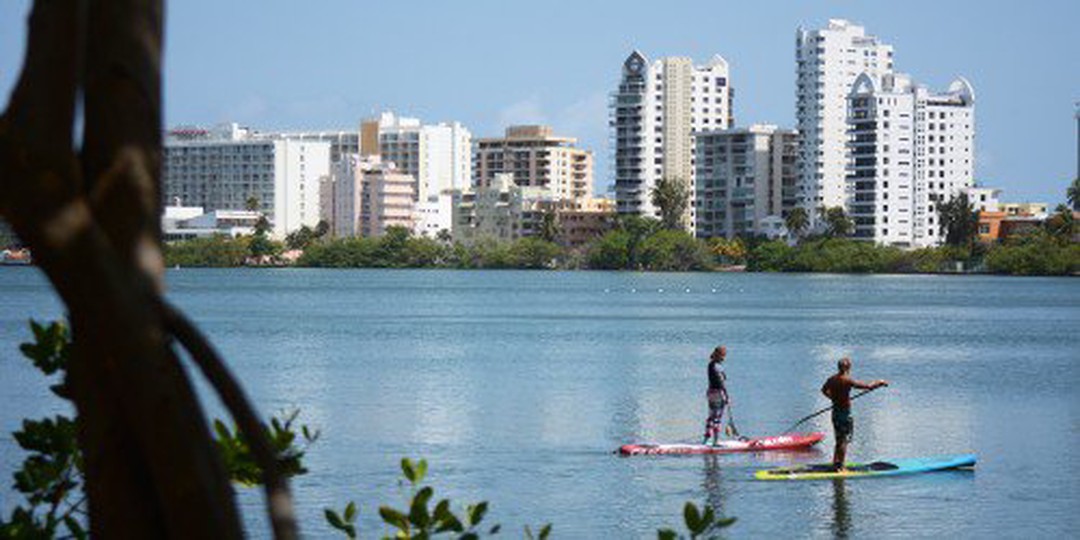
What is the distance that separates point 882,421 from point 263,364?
2241 cm

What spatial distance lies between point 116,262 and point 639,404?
37.4m

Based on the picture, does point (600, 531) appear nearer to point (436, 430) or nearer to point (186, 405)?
point (436, 430)

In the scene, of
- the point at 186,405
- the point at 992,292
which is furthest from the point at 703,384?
→ the point at 992,292

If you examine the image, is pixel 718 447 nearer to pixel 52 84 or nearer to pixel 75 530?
pixel 75 530

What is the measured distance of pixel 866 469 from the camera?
26328 mm

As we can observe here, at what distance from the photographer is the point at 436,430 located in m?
34.6

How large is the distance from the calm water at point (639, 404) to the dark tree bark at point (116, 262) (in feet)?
55.5

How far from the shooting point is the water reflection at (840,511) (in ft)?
72.6

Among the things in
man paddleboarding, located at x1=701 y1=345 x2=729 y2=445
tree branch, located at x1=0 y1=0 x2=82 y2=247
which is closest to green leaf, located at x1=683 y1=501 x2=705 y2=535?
tree branch, located at x1=0 y1=0 x2=82 y2=247

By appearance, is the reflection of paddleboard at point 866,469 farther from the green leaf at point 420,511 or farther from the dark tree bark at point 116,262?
the dark tree bark at point 116,262

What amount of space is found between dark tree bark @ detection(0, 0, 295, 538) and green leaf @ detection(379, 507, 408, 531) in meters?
1.76

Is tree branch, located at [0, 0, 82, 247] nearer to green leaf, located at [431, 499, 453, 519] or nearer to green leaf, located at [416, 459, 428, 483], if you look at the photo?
green leaf, located at [431, 499, 453, 519]

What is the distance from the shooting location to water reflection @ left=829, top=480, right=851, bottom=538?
22141mm

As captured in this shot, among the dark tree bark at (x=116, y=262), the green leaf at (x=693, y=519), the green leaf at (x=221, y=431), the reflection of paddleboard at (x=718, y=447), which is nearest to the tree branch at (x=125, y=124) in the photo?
the dark tree bark at (x=116, y=262)
